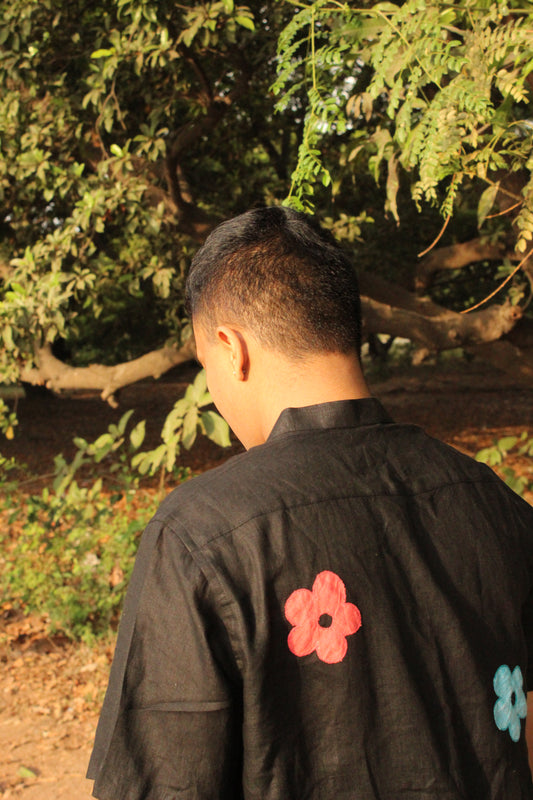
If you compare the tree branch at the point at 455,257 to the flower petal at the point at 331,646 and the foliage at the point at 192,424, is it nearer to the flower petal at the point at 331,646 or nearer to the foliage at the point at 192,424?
the foliage at the point at 192,424

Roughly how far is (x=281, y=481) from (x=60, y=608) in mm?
4113

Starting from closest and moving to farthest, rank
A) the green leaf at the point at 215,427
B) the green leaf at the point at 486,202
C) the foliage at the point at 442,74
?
the foliage at the point at 442,74 → the green leaf at the point at 486,202 → the green leaf at the point at 215,427

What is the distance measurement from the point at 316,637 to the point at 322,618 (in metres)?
0.03

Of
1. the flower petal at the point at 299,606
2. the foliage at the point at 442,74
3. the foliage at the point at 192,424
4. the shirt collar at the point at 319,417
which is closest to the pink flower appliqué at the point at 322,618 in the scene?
the flower petal at the point at 299,606

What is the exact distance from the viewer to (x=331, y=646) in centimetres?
109

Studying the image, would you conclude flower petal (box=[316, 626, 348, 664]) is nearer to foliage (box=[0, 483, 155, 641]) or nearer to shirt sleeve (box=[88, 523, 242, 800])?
shirt sleeve (box=[88, 523, 242, 800])

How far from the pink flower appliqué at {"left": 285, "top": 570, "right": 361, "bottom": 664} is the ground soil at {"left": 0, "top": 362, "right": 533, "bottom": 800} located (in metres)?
2.86

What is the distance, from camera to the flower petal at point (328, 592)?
3.54 ft

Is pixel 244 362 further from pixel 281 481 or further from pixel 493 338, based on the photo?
pixel 493 338

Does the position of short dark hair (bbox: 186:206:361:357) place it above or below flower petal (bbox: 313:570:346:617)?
above

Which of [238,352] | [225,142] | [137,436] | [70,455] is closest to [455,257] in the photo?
[225,142]

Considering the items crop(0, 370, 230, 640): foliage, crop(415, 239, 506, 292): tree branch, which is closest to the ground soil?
crop(0, 370, 230, 640): foliage

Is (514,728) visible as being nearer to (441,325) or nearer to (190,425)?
(190,425)

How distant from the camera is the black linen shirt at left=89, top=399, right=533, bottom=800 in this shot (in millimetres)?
1050
